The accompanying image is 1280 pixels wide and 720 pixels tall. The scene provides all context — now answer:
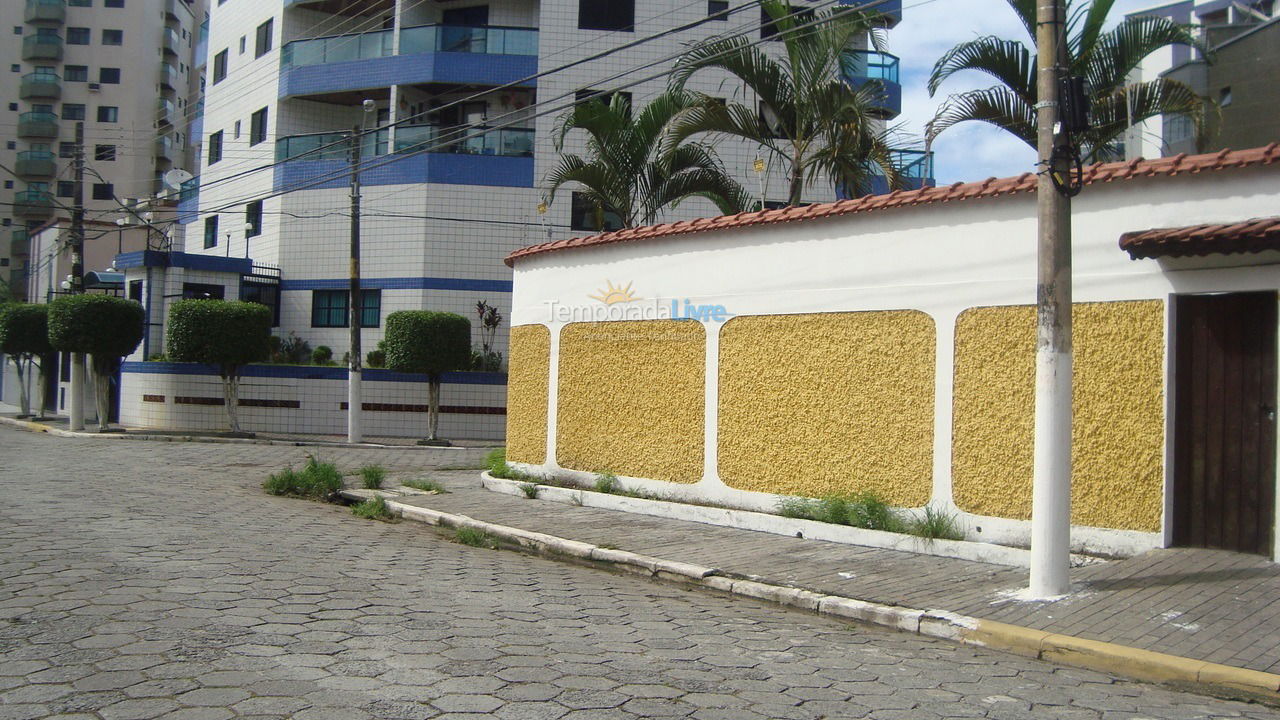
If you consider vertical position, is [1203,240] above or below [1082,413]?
above

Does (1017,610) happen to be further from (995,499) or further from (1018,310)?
(1018,310)

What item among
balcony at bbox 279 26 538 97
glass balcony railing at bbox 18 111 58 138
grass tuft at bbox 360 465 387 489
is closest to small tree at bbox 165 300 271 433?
balcony at bbox 279 26 538 97

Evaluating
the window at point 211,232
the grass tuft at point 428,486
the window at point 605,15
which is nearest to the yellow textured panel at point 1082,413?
the grass tuft at point 428,486

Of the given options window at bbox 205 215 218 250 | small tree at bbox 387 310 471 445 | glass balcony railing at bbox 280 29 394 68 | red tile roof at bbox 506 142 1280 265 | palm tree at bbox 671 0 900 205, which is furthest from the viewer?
window at bbox 205 215 218 250

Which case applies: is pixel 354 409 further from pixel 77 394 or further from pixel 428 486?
pixel 428 486

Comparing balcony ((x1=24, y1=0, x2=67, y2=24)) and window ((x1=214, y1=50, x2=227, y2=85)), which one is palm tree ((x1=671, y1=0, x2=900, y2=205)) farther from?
balcony ((x1=24, y1=0, x2=67, y2=24))

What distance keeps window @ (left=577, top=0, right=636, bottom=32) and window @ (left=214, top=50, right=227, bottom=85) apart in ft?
45.4

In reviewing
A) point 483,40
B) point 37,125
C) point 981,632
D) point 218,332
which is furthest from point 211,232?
point 37,125

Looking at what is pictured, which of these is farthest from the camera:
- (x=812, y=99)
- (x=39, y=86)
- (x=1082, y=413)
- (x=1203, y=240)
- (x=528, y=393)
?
(x=39, y=86)

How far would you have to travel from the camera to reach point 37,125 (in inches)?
2248

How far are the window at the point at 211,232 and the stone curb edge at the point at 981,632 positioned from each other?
87.5 feet

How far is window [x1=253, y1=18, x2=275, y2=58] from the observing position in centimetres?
3052

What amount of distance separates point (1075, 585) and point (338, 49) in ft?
86.4

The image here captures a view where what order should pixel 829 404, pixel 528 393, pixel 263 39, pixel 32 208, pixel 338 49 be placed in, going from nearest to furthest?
pixel 829 404 < pixel 528 393 < pixel 338 49 < pixel 263 39 < pixel 32 208
